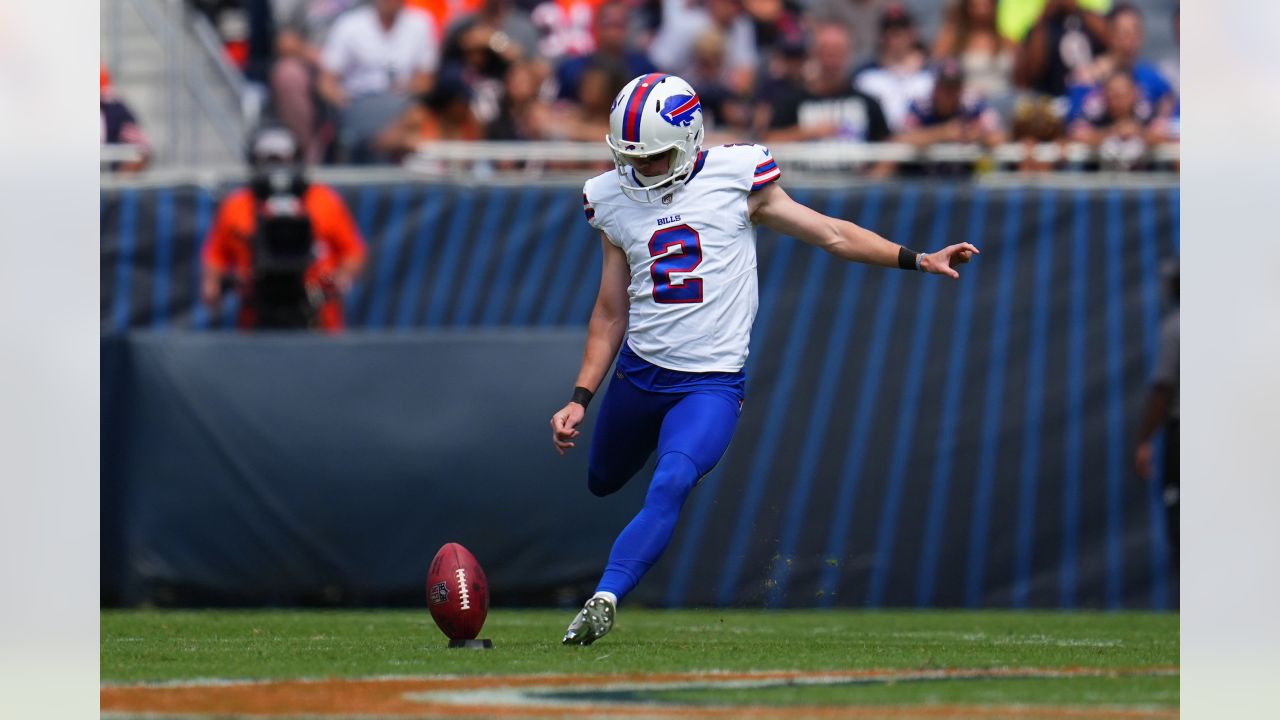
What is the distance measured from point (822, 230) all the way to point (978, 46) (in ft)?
21.9

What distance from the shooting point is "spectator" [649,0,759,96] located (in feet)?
40.6

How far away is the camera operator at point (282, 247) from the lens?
1027 centimetres

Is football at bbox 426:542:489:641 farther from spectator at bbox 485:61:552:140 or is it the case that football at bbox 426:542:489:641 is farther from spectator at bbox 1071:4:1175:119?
spectator at bbox 1071:4:1175:119

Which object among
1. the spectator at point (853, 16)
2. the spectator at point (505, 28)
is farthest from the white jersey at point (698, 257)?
the spectator at point (853, 16)

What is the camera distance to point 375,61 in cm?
1265

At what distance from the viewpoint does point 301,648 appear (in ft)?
20.4

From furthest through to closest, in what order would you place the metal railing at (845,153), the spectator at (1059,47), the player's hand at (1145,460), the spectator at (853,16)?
the spectator at (853,16) < the spectator at (1059,47) < the metal railing at (845,153) < the player's hand at (1145,460)

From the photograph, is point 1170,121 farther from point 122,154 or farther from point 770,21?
point 122,154

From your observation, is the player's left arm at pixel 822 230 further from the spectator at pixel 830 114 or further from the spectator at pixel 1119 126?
the spectator at pixel 1119 126

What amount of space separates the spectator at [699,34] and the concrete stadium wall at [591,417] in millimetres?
2102

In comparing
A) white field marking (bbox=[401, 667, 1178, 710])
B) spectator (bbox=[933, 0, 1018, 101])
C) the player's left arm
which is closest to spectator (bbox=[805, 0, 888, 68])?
spectator (bbox=[933, 0, 1018, 101])

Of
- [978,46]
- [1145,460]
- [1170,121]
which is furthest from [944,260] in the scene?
[978,46]
